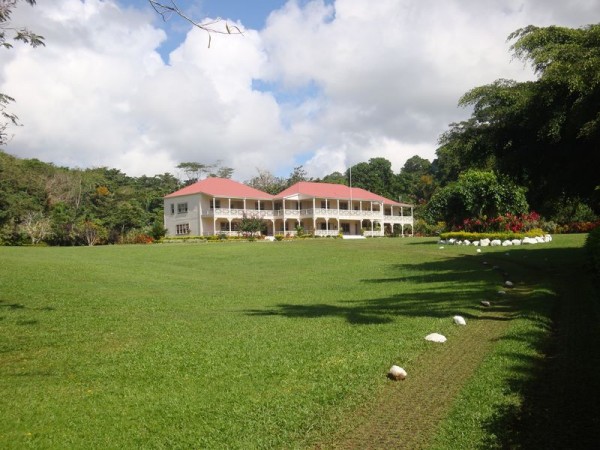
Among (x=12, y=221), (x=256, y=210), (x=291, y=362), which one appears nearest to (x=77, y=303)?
(x=291, y=362)

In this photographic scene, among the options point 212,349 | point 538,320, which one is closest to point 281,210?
point 538,320

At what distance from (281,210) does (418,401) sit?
51.1m

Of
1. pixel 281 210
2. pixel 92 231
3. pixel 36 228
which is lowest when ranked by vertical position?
pixel 92 231

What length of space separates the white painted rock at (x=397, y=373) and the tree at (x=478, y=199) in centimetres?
2781

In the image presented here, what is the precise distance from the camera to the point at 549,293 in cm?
1209

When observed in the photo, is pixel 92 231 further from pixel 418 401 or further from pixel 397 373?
pixel 418 401

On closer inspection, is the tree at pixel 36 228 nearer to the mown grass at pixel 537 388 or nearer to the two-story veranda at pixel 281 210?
the two-story veranda at pixel 281 210

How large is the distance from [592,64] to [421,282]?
7.59 metres

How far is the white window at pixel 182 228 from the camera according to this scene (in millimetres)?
53438

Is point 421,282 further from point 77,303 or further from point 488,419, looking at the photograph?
point 488,419

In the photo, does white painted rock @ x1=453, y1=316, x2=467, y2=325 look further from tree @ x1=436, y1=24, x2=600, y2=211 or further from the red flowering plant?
the red flowering plant

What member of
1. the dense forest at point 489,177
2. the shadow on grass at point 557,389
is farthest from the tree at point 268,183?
the shadow on grass at point 557,389

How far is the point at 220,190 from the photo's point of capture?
5453 centimetres

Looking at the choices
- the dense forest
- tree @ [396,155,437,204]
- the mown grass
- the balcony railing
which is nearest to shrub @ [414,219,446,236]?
the dense forest
